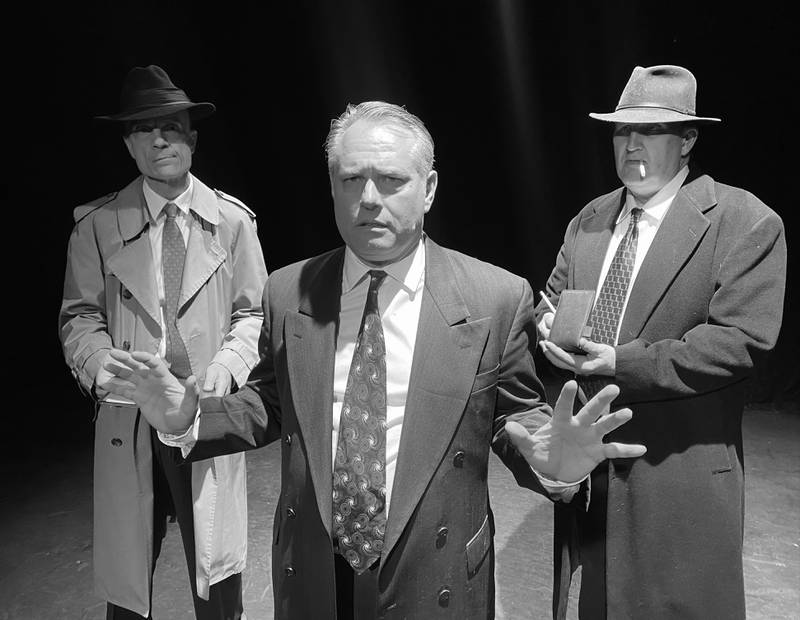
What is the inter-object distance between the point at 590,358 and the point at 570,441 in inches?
22.9

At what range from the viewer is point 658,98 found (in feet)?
6.86

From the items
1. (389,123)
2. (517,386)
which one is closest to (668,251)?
(517,386)

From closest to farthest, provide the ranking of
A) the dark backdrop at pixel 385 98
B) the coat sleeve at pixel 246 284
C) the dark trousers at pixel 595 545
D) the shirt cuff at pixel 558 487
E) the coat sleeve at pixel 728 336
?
the shirt cuff at pixel 558 487, the coat sleeve at pixel 728 336, the dark trousers at pixel 595 545, the coat sleeve at pixel 246 284, the dark backdrop at pixel 385 98

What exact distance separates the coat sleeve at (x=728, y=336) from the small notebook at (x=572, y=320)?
124 mm

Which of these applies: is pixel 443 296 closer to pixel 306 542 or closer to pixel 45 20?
pixel 306 542

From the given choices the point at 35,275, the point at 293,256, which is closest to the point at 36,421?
the point at 35,275

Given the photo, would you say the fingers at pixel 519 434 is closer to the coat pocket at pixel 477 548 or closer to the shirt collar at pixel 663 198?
the coat pocket at pixel 477 548

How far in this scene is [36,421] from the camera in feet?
16.9

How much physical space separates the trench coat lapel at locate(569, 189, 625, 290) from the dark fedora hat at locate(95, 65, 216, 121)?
122cm

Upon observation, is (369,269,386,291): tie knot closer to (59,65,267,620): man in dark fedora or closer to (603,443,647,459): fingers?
(603,443,647,459): fingers

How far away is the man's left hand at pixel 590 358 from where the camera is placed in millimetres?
1953

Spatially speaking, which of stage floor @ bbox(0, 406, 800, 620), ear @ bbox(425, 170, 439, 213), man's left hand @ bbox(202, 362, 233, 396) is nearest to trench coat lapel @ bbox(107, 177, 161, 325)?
man's left hand @ bbox(202, 362, 233, 396)

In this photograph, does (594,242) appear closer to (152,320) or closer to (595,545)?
(595,545)

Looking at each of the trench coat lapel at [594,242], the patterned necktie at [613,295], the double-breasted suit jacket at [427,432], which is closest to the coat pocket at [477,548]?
the double-breasted suit jacket at [427,432]
